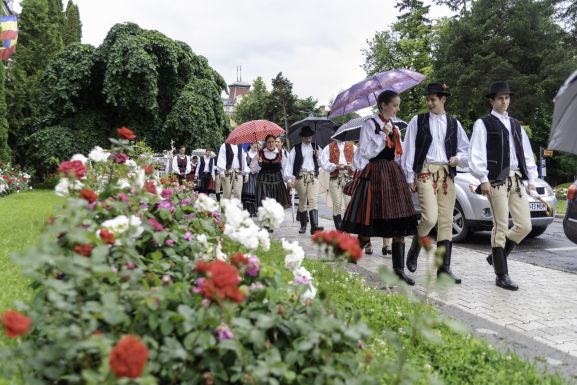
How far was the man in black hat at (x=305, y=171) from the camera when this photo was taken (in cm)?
1008

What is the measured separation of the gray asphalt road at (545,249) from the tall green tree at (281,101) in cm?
6045

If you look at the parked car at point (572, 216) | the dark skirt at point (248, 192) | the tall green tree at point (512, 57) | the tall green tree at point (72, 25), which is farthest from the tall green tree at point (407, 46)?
the parked car at point (572, 216)

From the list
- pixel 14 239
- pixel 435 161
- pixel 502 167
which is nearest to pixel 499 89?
pixel 502 167

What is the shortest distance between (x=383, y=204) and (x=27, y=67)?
3052cm

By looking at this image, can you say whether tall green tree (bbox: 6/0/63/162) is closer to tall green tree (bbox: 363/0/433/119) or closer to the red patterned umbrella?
the red patterned umbrella

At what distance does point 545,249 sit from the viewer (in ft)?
27.8

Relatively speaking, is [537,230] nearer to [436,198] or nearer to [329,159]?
[329,159]

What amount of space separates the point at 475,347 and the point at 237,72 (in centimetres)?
15315

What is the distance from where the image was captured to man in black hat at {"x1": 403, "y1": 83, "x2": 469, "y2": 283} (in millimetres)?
5766

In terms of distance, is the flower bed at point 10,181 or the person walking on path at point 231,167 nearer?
the person walking on path at point 231,167

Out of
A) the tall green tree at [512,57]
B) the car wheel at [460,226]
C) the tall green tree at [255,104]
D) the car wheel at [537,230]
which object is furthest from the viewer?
the tall green tree at [255,104]

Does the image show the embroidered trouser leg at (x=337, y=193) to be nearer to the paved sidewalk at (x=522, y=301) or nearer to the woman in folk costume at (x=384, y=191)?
the paved sidewalk at (x=522, y=301)

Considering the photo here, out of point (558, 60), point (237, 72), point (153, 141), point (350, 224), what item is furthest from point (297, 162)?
point (237, 72)

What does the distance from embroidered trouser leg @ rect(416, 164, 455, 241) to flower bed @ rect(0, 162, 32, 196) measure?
1653 centimetres
